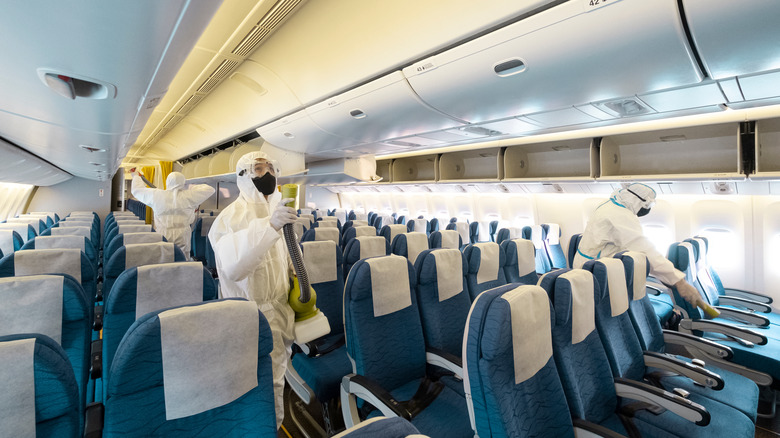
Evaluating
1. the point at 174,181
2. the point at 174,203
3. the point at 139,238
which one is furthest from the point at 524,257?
the point at 174,181

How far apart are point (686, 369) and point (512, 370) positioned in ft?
5.36

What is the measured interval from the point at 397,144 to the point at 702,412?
14.7 ft

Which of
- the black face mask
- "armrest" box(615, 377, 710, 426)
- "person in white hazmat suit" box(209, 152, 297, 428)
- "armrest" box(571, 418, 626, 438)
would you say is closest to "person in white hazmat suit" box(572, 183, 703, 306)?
"armrest" box(615, 377, 710, 426)

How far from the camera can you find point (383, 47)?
8.19 feet

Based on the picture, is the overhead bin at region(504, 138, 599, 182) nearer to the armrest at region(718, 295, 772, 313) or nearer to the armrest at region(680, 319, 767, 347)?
the armrest at region(718, 295, 772, 313)

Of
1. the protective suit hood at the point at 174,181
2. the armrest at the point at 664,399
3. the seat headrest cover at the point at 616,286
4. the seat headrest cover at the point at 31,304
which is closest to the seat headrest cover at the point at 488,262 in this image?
the seat headrest cover at the point at 616,286

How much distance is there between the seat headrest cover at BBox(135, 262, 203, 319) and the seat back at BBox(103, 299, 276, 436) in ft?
2.31


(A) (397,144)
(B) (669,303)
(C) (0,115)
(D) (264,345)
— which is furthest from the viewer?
(A) (397,144)

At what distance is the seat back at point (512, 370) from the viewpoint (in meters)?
1.34

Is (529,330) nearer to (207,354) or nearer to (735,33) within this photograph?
(207,354)

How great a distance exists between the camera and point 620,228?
3.85 meters

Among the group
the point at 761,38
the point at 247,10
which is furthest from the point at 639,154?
the point at 247,10

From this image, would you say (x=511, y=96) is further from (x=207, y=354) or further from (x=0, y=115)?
(x=0, y=115)

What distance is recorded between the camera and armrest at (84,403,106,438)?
119 cm
